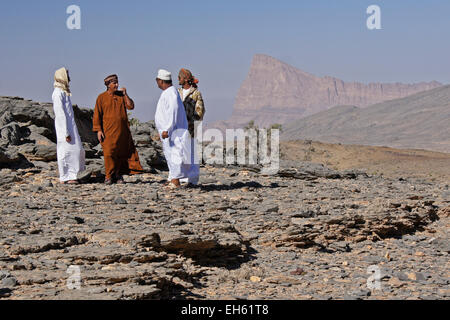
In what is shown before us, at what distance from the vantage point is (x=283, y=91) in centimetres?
19162

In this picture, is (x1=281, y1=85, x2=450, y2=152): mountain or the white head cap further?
(x1=281, y1=85, x2=450, y2=152): mountain

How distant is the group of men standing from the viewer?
8.45m

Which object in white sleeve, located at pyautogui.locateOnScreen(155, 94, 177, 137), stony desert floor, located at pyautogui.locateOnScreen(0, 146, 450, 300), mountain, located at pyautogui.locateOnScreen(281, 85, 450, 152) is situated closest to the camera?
stony desert floor, located at pyautogui.locateOnScreen(0, 146, 450, 300)

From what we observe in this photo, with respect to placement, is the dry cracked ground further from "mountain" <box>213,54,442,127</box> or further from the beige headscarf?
"mountain" <box>213,54,442,127</box>

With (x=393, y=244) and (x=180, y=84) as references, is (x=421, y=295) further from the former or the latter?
(x=180, y=84)

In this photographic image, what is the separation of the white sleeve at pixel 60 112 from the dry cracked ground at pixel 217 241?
0.86 metres

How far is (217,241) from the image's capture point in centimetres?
583

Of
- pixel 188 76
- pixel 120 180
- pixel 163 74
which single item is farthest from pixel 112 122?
pixel 188 76

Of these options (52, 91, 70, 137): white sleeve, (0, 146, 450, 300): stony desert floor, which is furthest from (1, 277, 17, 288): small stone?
(52, 91, 70, 137): white sleeve

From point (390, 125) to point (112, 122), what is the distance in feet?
246

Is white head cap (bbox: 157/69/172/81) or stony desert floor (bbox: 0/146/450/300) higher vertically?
white head cap (bbox: 157/69/172/81)

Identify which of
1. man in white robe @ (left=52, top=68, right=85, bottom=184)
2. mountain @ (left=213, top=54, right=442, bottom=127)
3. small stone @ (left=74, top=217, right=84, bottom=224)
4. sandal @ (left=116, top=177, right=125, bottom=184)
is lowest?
small stone @ (left=74, top=217, right=84, bottom=224)
